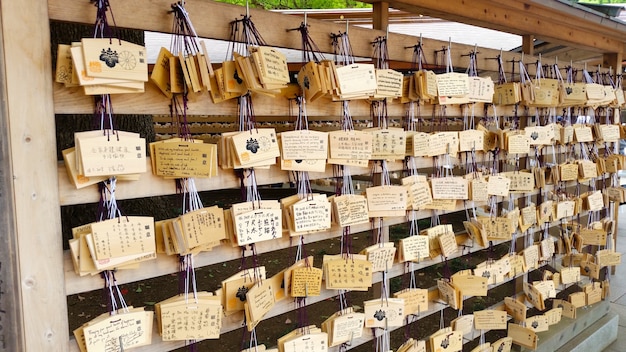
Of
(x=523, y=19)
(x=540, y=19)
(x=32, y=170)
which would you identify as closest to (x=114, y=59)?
(x=32, y=170)

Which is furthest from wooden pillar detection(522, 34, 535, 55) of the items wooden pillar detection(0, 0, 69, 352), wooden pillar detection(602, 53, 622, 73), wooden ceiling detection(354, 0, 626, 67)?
wooden pillar detection(0, 0, 69, 352)

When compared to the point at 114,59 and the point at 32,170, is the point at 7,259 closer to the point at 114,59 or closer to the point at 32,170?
the point at 32,170

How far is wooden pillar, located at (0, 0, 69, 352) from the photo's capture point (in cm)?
120

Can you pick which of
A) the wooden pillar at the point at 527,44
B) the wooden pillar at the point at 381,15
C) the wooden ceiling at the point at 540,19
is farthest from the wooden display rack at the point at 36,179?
the wooden pillar at the point at 527,44

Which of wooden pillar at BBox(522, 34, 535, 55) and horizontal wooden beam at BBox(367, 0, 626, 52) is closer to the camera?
horizontal wooden beam at BBox(367, 0, 626, 52)

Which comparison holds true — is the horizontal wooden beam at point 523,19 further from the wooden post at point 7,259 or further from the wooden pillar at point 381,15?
the wooden post at point 7,259

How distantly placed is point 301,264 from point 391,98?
2.69 feet

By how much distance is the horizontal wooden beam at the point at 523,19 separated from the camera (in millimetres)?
2383

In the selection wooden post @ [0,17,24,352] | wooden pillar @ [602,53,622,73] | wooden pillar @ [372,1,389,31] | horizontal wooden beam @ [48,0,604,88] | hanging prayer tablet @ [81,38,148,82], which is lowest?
wooden post @ [0,17,24,352]

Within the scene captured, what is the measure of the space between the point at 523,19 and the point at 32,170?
285 cm

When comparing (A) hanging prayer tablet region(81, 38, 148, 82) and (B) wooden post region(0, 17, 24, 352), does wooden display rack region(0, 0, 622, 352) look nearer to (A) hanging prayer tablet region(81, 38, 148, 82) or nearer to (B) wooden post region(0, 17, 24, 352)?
(B) wooden post region(0, 17, 24, 352)

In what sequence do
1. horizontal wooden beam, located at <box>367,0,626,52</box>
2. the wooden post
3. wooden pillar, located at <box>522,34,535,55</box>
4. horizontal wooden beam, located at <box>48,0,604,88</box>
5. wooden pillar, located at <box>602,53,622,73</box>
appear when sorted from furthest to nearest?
wooden pillar, located at <box>602,53,622,73</box>
wooden pillar, located at <box>522,34,535,55</box>
horizontal wooden beam, located at <box>367,0,626,52</box>
horizontal wooden beam, located at <box>48,0,604,88</box>
the wooden post

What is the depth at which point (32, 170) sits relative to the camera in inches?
48.5

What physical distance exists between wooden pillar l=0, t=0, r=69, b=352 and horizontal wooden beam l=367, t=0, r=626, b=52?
153 cm
